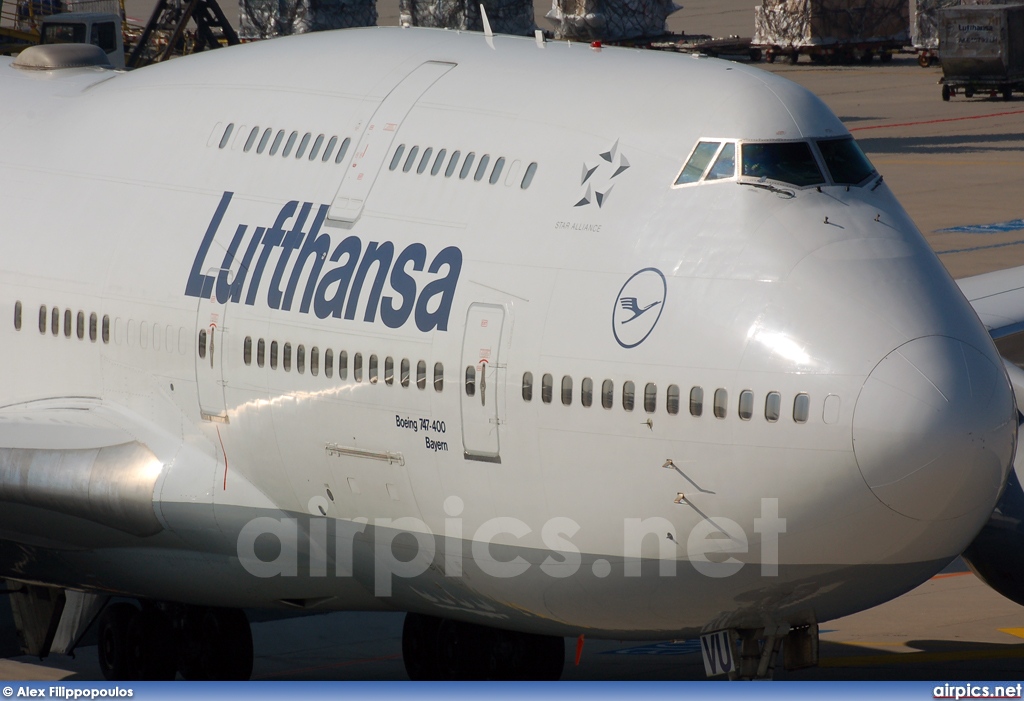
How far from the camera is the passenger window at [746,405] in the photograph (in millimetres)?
12539

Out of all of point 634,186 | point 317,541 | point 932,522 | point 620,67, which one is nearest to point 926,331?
point 932,522

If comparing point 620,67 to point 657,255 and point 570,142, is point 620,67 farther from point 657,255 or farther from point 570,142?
point 657,255

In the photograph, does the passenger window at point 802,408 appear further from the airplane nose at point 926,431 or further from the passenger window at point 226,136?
the passenger window at point 226,136

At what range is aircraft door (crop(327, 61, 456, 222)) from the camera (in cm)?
1547

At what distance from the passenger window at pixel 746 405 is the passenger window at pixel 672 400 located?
517 millimetres

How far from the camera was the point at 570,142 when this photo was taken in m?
14.3

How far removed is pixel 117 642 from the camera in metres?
18.0

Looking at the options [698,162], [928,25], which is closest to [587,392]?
[698,162]

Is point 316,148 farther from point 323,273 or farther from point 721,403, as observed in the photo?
point 721,403

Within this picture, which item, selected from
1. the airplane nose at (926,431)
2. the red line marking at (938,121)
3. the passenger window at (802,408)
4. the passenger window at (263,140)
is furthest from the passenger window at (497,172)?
the red line marking at (938,121)

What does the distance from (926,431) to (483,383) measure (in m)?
3.66

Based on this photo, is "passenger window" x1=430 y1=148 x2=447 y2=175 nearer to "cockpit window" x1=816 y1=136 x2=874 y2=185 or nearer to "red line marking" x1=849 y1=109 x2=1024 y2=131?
"cockpit window" x1=816 y1=136 x2=874 y2=185

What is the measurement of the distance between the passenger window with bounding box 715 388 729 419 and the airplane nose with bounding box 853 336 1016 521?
3.29 ft

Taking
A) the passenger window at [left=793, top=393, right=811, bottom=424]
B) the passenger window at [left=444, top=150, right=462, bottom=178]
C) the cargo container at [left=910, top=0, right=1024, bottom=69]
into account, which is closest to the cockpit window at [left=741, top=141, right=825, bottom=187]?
the passenger window at [left=793, top=393, right=811, bottom=424]
